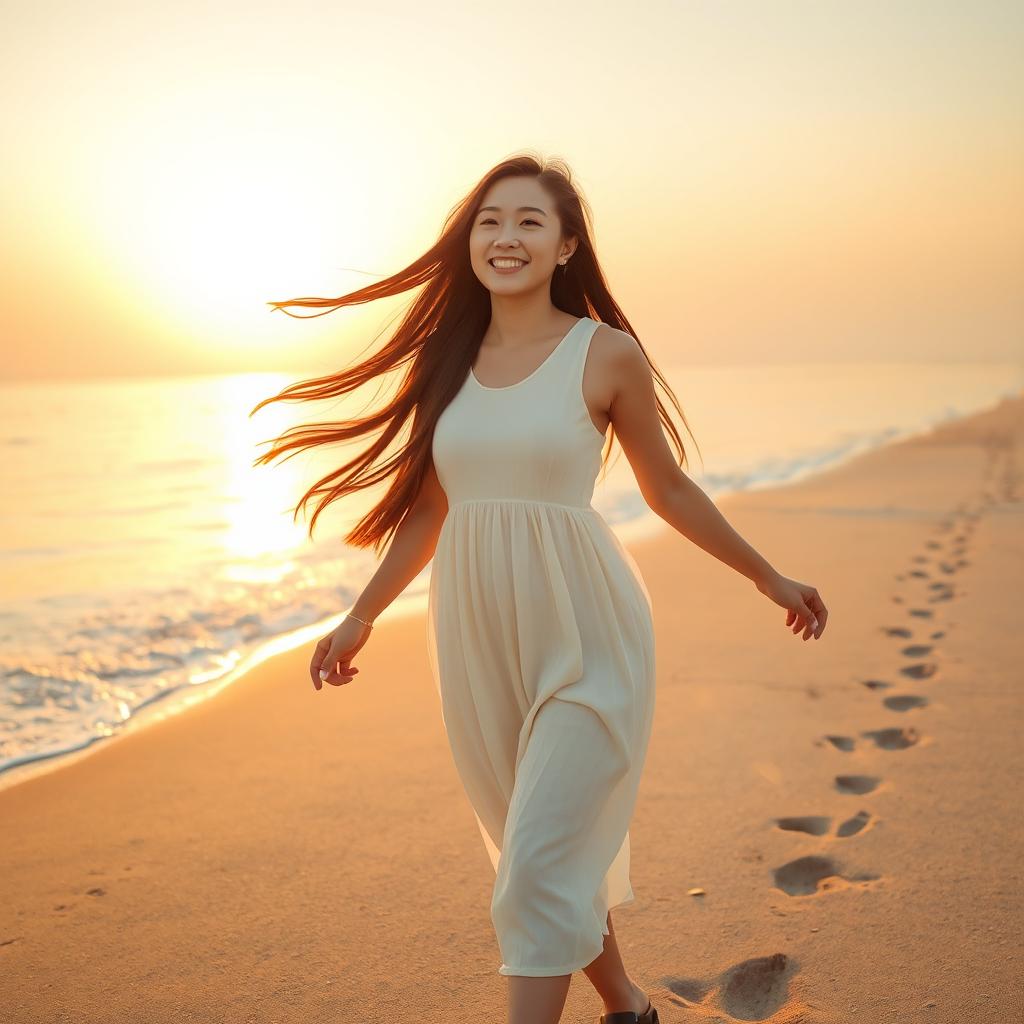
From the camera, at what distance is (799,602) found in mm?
2717

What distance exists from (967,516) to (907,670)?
6.07 metres

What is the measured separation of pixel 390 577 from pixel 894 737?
266cm

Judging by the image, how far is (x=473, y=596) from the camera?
2.53m

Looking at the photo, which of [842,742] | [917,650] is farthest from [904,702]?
[917,650]

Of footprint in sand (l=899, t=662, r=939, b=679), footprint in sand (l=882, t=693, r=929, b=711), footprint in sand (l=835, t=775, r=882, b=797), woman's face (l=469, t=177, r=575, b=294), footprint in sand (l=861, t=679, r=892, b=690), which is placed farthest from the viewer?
footprint in sand (l=899, t=662, r=939, b=679)

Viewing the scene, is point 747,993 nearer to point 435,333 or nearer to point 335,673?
point 335,673

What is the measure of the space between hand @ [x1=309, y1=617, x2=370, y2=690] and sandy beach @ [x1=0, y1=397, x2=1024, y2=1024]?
2.71ft

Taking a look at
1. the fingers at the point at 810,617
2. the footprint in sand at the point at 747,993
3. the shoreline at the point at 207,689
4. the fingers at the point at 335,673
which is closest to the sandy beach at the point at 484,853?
the footprint in sand at the point at 747,993

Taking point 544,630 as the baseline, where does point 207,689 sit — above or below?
below

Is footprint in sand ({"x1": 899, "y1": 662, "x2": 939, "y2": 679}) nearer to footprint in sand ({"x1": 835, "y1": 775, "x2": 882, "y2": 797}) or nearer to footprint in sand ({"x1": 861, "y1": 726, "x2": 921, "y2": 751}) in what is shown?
footprint in sand ({"x1": 861, "y1": 726, "x2": 921, "y2": 751})

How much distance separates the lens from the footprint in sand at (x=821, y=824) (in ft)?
12.1

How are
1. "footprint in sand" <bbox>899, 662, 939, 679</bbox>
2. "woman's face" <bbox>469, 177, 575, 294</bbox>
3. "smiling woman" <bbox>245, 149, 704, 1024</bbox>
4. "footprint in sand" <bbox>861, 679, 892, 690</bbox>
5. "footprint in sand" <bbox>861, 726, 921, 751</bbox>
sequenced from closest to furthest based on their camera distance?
"smiling woman" <bbox>245, 149, 704, 1024</bbox> < "woman's face" <bbox>469, 177, 575, 294</bbox> < "footprint in sand" <bbox>861, 726, 921, 751</bbox> < "footprint in sand" <bbox>861, 679, 892, 690</bbox> < "footprint in sand" <bbox>899, 662, 939, 679</bbox>

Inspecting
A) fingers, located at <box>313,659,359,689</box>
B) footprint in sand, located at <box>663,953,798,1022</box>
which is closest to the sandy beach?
footprint in sand, located at <box>663,953,798,1022</box>

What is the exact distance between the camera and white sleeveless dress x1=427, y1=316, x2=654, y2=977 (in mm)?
2309
